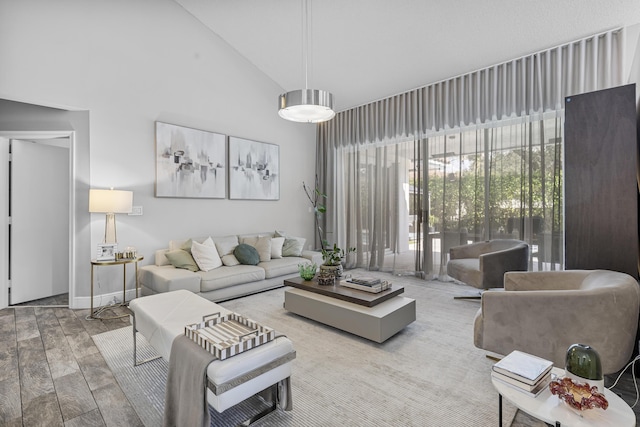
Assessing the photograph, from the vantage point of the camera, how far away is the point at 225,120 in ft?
16.9

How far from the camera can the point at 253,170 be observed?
18.1 feet

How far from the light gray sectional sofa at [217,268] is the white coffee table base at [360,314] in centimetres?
109

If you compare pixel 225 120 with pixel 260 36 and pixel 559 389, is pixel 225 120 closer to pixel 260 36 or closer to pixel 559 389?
pixel 260 36

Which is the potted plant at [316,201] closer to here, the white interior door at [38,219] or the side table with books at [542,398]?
the white interior door at [38,219]

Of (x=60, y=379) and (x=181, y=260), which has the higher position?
(x=181, y=260)

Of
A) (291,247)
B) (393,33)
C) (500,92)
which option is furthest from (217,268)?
(500,92)

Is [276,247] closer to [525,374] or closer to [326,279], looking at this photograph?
[326,279]

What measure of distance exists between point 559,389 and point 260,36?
17.7ft

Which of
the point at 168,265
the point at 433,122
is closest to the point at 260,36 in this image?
the point at 433,122

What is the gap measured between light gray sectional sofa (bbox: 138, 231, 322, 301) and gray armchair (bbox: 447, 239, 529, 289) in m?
2.34

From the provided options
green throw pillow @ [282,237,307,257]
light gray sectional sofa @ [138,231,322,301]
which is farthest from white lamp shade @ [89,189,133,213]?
green throw pillow @ [282,237,307,257]

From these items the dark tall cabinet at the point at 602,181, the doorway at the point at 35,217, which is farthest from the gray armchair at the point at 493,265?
the doorway at the point at 35,217

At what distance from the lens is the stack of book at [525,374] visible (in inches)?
54.7

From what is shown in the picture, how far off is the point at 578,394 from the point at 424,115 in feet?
15.2
